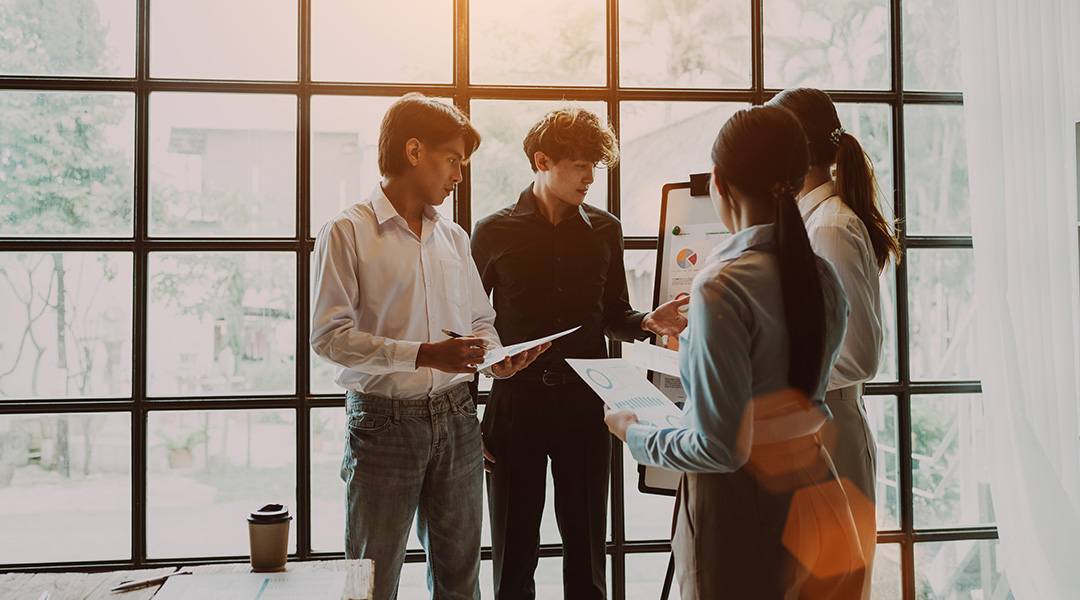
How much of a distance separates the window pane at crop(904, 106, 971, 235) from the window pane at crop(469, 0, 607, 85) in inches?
54.4

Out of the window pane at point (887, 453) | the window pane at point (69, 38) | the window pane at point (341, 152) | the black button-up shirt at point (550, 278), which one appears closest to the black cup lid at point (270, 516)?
the black button-up shirt at point (550, 278)

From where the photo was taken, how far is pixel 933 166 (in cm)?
298

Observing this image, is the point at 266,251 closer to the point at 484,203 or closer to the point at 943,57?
the point at 484,203

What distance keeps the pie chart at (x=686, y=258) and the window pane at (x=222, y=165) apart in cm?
151

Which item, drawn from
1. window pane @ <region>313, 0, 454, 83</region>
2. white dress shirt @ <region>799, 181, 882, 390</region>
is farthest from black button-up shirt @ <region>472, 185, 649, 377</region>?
white dress shirt @ <region>799, 181, 882, 390</region>

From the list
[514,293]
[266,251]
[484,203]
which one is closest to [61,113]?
[266,251]

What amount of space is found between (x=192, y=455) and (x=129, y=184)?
3.52ft

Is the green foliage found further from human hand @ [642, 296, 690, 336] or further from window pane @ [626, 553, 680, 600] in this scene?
window pane @ [626, 553, 680, 600]

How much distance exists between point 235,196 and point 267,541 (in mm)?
1833

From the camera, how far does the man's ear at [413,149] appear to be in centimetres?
196

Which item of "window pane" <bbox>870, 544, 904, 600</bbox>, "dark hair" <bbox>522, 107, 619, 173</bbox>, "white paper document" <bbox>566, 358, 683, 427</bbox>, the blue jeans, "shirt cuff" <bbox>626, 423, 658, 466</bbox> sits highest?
"dark hair" <bbox>522, 107, 619, 173</bbox>

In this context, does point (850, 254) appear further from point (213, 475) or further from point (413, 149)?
point (213, 475)

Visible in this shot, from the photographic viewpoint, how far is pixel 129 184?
2.65m

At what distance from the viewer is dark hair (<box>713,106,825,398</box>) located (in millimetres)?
1114
